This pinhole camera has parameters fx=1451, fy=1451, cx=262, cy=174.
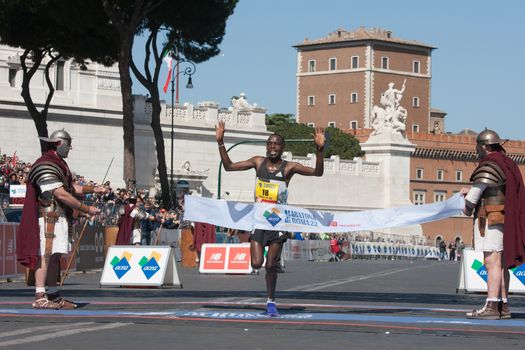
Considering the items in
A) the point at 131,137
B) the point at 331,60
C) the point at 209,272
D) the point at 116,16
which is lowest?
the point at 209,272

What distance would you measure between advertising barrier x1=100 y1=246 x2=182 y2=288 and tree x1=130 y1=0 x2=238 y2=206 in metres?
28.0

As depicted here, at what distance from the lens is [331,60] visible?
560 feet

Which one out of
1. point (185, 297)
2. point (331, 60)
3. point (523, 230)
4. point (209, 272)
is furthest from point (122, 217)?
point (331, 60)

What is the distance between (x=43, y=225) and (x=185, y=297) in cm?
326

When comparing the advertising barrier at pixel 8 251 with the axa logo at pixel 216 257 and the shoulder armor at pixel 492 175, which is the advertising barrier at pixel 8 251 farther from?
the shoulder armor at pixel 492 175

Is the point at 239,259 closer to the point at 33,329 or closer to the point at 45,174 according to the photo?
the point at 45,174

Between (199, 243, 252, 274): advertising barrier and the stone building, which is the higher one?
the stone building

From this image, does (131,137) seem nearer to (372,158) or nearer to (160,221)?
(160,221)

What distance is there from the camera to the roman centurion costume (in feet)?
49.8

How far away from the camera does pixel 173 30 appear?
55625mm

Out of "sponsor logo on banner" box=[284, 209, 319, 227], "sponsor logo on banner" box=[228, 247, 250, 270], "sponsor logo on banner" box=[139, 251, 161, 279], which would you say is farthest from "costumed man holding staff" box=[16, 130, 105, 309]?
"sponsor logo on banner" box=[228, 247, 250, 270]

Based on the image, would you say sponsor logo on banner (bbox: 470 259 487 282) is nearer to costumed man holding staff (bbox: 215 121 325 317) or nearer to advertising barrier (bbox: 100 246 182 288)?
advertising barrier (bbox: 100 246 182 288)

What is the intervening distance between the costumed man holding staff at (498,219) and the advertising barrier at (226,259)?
1539cm

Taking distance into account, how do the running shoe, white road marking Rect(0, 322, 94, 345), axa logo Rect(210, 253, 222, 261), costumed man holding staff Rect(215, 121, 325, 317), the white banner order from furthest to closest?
axa logo Rect(210, 253, 222, 261)
the white banner
costumed man holding staff Rect(215, 121, 325, 317)
the running shoe
white road marking Rect(0, 322, 94, 345)
